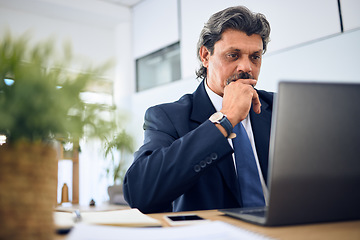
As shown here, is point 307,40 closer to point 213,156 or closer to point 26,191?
point 213,156

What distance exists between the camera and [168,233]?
0.52 m

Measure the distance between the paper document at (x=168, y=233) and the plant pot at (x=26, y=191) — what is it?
6cm

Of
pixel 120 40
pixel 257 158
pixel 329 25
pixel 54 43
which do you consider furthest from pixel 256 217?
pixel 120 40

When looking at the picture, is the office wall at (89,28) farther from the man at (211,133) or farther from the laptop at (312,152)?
the laptop at (312,152)

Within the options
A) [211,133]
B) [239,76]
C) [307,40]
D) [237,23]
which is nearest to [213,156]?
[211,133]

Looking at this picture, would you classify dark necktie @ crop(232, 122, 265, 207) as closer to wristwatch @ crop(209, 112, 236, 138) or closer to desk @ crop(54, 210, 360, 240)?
wristwatch @ crop(209, 112, 236, 138)

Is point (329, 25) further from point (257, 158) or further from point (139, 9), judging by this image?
point (139, 9)

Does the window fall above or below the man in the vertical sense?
above

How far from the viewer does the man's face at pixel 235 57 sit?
1461 millimetres

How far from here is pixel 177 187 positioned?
97 centimetres

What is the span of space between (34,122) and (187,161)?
56cm

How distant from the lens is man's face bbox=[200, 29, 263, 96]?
1461mm

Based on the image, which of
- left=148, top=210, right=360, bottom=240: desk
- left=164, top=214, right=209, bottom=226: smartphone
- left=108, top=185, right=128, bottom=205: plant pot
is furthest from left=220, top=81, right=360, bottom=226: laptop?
left=108, top=185, right=128, bottom=205: plant pot

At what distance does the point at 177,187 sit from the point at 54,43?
2.09ft
